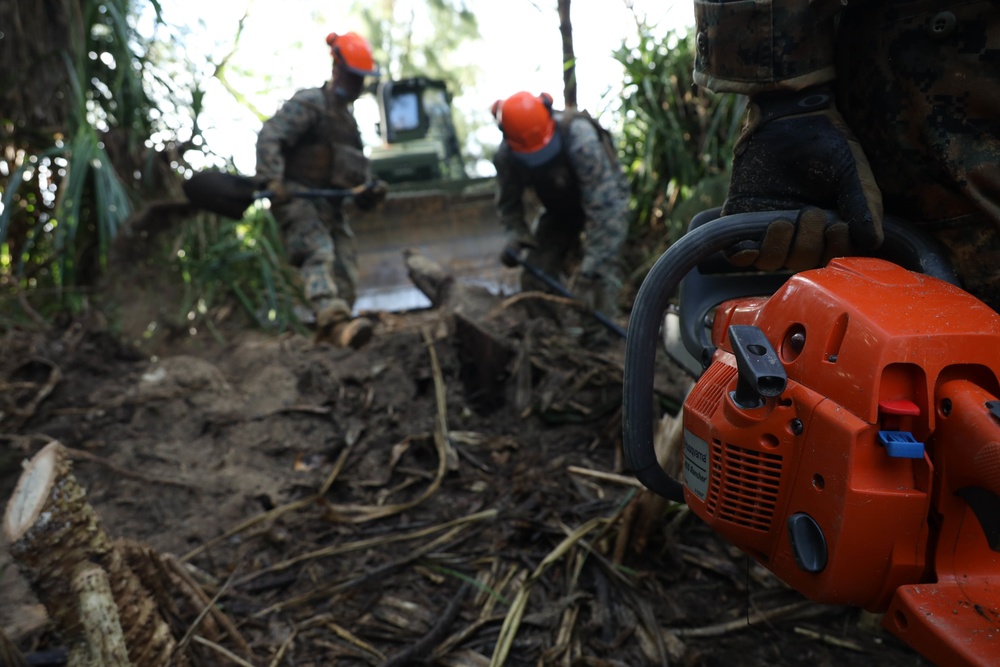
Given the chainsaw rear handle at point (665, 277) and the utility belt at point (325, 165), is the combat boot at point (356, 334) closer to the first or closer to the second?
the utility belt at point (325, 165)

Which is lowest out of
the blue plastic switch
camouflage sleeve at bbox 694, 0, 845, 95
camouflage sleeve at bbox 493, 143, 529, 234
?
camouflage sleeve at bbox 493, 143, 529, 234

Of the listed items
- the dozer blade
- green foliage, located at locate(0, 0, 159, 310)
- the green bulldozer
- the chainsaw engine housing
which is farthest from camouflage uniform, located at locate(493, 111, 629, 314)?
the chainsaw engine housing

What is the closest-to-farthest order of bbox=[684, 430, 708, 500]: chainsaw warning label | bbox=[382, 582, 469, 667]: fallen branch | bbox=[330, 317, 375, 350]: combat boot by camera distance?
bbox=[684, 430, 708, 500]: chainsaw warning label < bbox=[382, 582, 469, 667]: fallen branch < bbox=[330, 317, 375, 350]: combat boot

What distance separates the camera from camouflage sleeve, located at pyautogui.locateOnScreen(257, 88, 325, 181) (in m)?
4.86

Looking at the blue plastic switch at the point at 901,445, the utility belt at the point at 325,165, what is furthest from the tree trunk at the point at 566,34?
the blue plastic switch at the point at 901,445

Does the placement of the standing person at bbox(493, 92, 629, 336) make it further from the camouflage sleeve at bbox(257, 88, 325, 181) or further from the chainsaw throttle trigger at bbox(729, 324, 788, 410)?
the chainsaw throttle trigger at bbox(729, 324, 788, 410)

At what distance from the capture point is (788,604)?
1899 millimetres

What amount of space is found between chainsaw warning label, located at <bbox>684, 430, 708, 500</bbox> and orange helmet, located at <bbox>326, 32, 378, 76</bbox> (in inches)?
182

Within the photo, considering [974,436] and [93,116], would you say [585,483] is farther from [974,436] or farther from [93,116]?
[93,116]

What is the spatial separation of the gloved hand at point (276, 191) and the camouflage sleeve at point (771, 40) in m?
3.90

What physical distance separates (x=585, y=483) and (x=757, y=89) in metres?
1.66

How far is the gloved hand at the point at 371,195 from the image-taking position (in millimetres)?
5262

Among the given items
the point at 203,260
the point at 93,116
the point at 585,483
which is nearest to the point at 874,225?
the point at 585,483

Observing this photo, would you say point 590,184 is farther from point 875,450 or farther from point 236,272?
point 875,450
